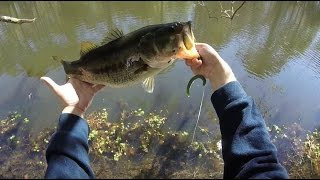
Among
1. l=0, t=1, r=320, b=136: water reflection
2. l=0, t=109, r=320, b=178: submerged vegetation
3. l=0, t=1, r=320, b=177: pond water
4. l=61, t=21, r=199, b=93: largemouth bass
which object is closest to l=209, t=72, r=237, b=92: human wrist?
l=61, t=21, r=199, b=93: largemouth bass

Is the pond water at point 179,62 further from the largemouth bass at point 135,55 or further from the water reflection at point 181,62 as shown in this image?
the largemouth bass at point 135,55

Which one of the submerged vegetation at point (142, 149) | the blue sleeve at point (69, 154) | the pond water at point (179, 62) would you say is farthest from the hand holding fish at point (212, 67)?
the pond water at point (179, 62)

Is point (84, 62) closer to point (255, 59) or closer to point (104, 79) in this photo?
point (104, 79)

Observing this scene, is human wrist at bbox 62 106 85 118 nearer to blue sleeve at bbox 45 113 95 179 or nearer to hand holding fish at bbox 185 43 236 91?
blue sleeve at bbox 45 113 95 179

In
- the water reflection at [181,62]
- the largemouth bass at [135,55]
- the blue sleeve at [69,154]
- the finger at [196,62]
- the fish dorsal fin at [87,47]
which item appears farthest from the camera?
the water reflection at [181,62]

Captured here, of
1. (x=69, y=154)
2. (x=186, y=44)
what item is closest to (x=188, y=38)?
(x=186, y=44)

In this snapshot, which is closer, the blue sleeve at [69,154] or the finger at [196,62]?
the blue sleeve at [69,154]

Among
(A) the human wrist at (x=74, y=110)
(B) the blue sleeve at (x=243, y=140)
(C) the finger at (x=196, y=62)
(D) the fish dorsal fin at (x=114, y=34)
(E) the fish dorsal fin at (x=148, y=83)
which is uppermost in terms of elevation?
(D) the fish dorsal fin at (x=114, y=34)

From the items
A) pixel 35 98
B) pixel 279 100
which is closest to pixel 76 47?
pixel 35 98
